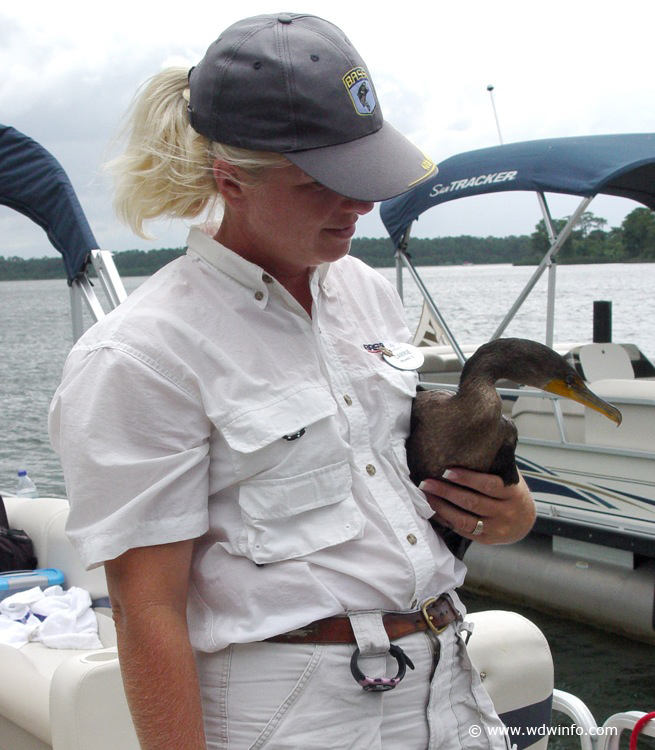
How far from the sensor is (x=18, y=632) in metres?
4.48

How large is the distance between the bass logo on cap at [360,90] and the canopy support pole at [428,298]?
5.94 m

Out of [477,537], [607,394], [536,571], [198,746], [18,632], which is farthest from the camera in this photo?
[536,571]

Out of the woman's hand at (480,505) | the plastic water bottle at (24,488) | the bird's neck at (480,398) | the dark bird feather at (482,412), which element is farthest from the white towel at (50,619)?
the woman's hand at (480,505)

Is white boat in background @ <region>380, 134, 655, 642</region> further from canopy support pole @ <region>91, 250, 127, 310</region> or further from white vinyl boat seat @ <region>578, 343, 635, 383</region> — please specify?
canopy support pole @ <region>91, 250, 127, 310</region>

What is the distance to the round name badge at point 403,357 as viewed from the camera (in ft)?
5.47

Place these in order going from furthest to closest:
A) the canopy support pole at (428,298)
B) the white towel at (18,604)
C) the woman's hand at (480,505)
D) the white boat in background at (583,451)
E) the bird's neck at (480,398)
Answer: the canopy support pole at (428,298) < the white boat in background at (583,451) < the white towel at (18,604) < the bird's neck at (480,398) < the woman's hand at (480,505)

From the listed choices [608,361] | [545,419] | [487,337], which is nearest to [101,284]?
[545,419]

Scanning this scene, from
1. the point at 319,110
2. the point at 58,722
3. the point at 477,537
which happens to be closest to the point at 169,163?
the point at 319,110

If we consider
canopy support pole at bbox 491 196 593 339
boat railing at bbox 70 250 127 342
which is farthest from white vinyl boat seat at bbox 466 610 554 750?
canopy support pole at bbox 491 196 593 339

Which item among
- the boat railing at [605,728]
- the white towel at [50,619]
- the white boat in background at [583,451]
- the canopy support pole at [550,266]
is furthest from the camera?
the canopy support pole at [550,266]

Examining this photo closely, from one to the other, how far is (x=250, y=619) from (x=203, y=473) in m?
0.23

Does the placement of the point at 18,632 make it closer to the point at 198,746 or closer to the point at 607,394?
the point at 198,746

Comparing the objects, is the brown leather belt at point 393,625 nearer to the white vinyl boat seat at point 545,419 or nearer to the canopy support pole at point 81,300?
the canopy support pole at point 81,300

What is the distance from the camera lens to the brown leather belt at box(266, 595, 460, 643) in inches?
53.9
